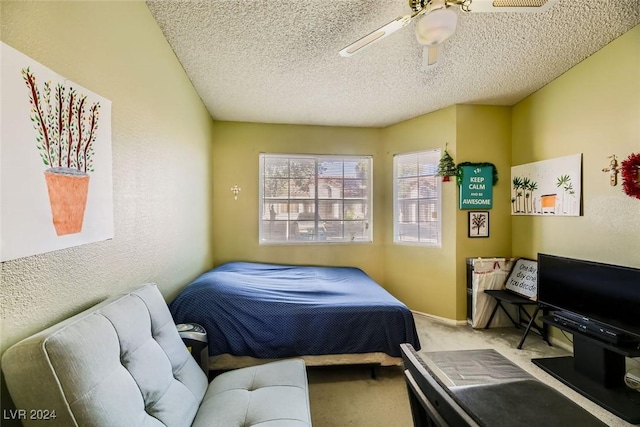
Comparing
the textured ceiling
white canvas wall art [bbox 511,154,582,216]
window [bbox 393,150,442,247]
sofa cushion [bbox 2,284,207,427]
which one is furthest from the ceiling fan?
window [bbox 393,150,442,247]

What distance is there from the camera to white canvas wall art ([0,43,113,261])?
786mm

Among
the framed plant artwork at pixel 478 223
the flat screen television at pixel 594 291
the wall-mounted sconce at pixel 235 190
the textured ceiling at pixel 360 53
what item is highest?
the textured ceiling at pixel 360 53

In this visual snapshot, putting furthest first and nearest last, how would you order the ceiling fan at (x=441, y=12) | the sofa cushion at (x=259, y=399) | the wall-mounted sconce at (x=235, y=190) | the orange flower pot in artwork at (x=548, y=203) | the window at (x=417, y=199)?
the wall-mounted sconce at (x=235, y=190), the window at (x=417, y=199), the orange flower pot in artwork at (x=548, y=203), the ceiling fan at (x=441, y=12), the sofa cushion at (x=259, y=399)

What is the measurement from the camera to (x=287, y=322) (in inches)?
81.4

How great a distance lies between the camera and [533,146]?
300 cm

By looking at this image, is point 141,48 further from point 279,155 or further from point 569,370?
point 569,370

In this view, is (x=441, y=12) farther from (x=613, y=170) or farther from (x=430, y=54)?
(x=613, y=170)

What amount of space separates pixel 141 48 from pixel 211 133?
6.34ft

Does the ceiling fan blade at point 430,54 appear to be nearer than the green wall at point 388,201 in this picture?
Yes

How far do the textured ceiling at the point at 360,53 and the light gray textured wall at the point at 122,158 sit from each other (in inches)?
14.7

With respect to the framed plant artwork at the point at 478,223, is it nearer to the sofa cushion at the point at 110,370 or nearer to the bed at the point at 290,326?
the bed at the point at 290,326

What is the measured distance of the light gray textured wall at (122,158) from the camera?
2.85 feet

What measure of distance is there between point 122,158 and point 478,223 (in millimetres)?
3537

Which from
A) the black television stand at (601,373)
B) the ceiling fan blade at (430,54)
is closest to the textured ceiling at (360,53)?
the ceiling fan blade at (430,54)
